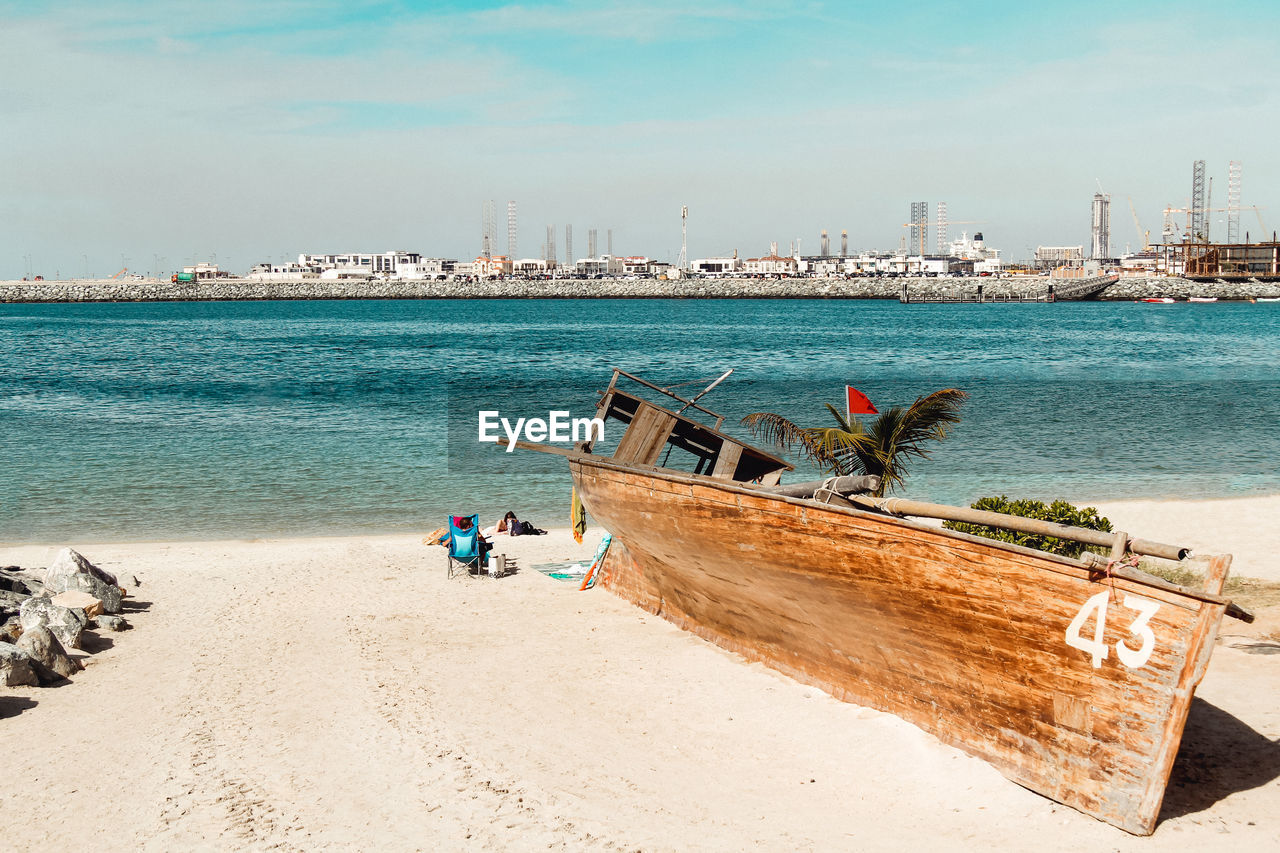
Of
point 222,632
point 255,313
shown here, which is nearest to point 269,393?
point 222,632

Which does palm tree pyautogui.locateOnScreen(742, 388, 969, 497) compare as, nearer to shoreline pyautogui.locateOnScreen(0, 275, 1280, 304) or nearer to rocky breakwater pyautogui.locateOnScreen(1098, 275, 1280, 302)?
rocky breakwater pyautogui.locateOnScreen(1098, 275, 1280, 302)

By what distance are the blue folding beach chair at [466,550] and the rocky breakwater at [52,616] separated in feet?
13.2

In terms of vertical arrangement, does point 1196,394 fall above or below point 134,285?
below

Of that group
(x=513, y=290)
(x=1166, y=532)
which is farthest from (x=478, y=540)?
(x=513, y=290)

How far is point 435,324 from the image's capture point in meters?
98.7

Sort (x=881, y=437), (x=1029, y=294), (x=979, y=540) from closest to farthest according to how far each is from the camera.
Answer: (x=979, y=540)
(x=881, y=437)
(x=1029, y=294)

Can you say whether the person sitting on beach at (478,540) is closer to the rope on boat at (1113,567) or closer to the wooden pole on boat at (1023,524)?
the wooden pole on boat at (1023,524)

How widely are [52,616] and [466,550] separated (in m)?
4.92

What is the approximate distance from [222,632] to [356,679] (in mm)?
2524

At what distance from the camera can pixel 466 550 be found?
44.5 feet

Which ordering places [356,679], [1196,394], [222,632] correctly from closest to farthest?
[356,679]
[222,632]
[1196,394]

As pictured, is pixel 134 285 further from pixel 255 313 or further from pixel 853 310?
pixel 853 310

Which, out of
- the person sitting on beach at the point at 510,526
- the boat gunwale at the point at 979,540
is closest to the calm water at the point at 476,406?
the person sitting on beach at the point at 510,526

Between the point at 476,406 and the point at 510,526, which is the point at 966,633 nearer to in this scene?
the point at 510,526
